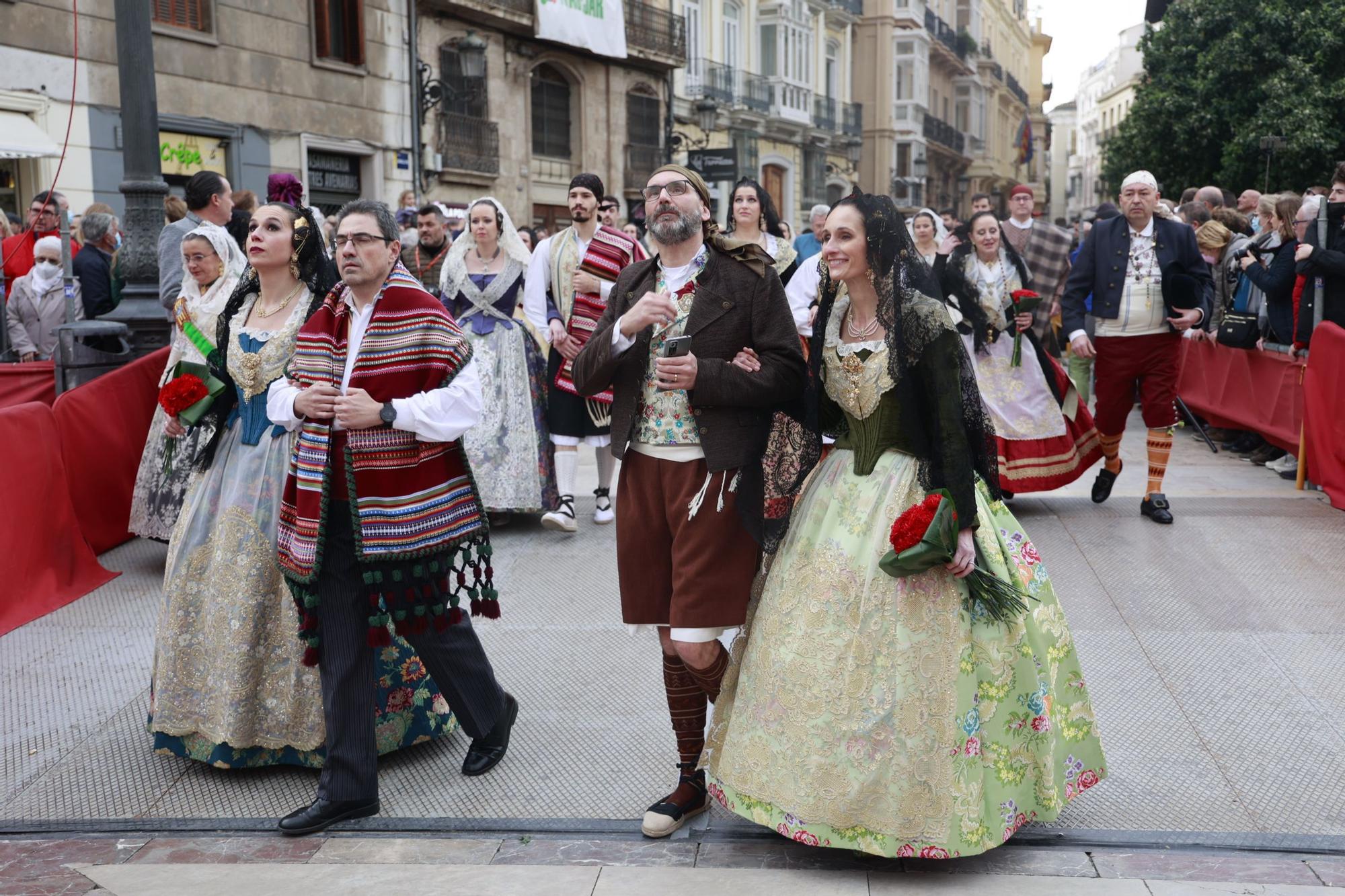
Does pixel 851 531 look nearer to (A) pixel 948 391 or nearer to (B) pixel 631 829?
(A) pixel 948 391

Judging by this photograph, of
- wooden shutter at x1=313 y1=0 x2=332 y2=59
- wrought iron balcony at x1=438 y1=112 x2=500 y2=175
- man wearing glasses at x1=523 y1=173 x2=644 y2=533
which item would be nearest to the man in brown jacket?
man wearing glasses at x1=523 y1=173 x2=644 y2=533

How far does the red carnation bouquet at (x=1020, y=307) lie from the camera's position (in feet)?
23.1

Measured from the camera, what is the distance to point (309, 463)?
151 inches

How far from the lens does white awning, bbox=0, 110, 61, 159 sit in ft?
42.0

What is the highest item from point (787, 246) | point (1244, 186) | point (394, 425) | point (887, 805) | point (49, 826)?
point (1244, 186)

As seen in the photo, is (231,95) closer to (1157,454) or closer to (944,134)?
(1157,454)

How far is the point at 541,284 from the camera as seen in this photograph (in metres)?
7.28

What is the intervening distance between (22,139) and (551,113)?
12196 millimetres

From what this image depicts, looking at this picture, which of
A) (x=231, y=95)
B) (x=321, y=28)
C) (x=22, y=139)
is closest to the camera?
(x=22, y=139)

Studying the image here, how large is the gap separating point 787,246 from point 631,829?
15.9ft

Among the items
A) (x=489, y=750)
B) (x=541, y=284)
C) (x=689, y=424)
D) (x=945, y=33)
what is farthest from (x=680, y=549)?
(x=945, y=33)

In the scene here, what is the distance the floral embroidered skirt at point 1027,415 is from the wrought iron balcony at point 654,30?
64.2 ft

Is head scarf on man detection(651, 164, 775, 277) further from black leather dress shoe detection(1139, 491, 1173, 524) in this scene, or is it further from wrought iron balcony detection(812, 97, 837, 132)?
wrought iron balcony detection(812, 97, 837, 132)

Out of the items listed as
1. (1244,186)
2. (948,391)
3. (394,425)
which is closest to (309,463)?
(394,425)
